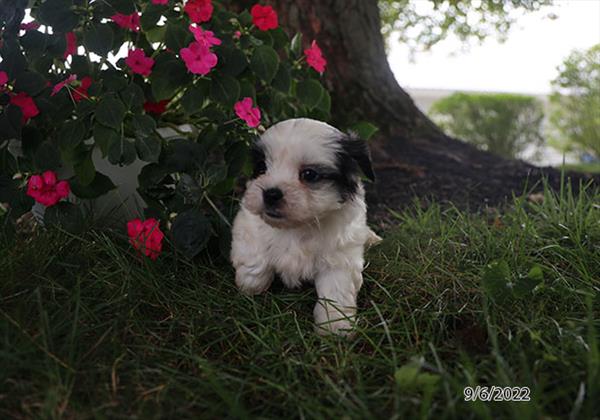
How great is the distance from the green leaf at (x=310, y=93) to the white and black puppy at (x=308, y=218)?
0.77 meters

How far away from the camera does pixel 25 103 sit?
2713 millimetres

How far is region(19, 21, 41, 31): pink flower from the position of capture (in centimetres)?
282

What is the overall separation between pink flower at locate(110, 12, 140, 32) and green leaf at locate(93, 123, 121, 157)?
1.89ft

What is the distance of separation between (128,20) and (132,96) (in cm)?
44

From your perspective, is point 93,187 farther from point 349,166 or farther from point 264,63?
point 349,166

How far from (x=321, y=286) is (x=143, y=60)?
56.8 inches

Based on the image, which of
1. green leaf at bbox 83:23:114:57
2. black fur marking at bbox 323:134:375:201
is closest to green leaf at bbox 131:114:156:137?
green leaf at bbox 83:23:114:57

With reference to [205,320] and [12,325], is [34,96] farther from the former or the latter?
[205,320]

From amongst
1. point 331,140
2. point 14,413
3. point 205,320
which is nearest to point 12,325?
point 14,413

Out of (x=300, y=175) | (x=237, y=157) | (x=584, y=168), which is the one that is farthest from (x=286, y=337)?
(x=584, y=168)

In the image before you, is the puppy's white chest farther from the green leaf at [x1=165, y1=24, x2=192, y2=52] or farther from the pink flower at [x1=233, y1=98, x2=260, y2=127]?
the green leaf at [x1=165, y1=24, x2=192, y2=52]

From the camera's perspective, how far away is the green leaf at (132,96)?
2.72m

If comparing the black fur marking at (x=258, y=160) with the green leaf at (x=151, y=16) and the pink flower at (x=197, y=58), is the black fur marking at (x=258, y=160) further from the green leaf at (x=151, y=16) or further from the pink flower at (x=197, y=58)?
the green leaf at (x=151, y=16)

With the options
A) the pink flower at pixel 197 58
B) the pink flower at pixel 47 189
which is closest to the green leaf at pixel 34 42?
the pink flower at pixel 47 189
